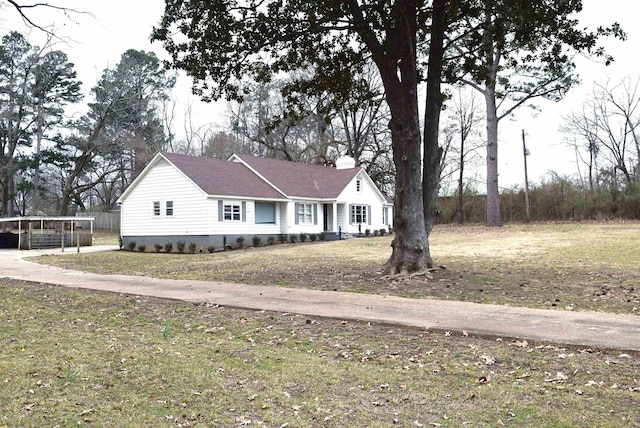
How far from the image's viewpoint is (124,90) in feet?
153

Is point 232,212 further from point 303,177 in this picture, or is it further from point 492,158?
point 492,158

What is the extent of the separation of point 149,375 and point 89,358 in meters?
0.99

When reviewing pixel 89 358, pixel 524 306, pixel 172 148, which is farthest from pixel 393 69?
pixel 172 148

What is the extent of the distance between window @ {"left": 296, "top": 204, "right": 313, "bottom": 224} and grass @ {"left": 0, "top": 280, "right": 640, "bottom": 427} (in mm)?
25261

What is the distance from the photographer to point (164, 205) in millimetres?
29016

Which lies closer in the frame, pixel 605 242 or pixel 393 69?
pixel 393 69

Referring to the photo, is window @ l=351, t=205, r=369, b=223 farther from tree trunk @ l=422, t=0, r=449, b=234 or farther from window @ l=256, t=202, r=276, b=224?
tree trunk @ l=422, t=0, r=449, b=234

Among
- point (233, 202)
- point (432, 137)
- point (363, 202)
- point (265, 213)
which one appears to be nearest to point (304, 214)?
point (265, 213)

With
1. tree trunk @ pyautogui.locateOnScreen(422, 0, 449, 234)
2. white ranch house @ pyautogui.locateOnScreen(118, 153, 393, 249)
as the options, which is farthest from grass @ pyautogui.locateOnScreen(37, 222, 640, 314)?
white ranch house @ pyautogui.locateOnScreen(118, 153, 393, 249)

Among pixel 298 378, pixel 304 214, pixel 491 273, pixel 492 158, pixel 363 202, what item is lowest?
pixel 298 378

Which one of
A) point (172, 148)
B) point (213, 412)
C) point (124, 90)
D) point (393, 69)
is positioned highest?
point (124, 90)

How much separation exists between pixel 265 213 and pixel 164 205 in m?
5.52

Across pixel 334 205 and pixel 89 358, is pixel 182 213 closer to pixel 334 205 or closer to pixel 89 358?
pixel 334 205

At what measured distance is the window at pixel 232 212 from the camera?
28438 millimetres
